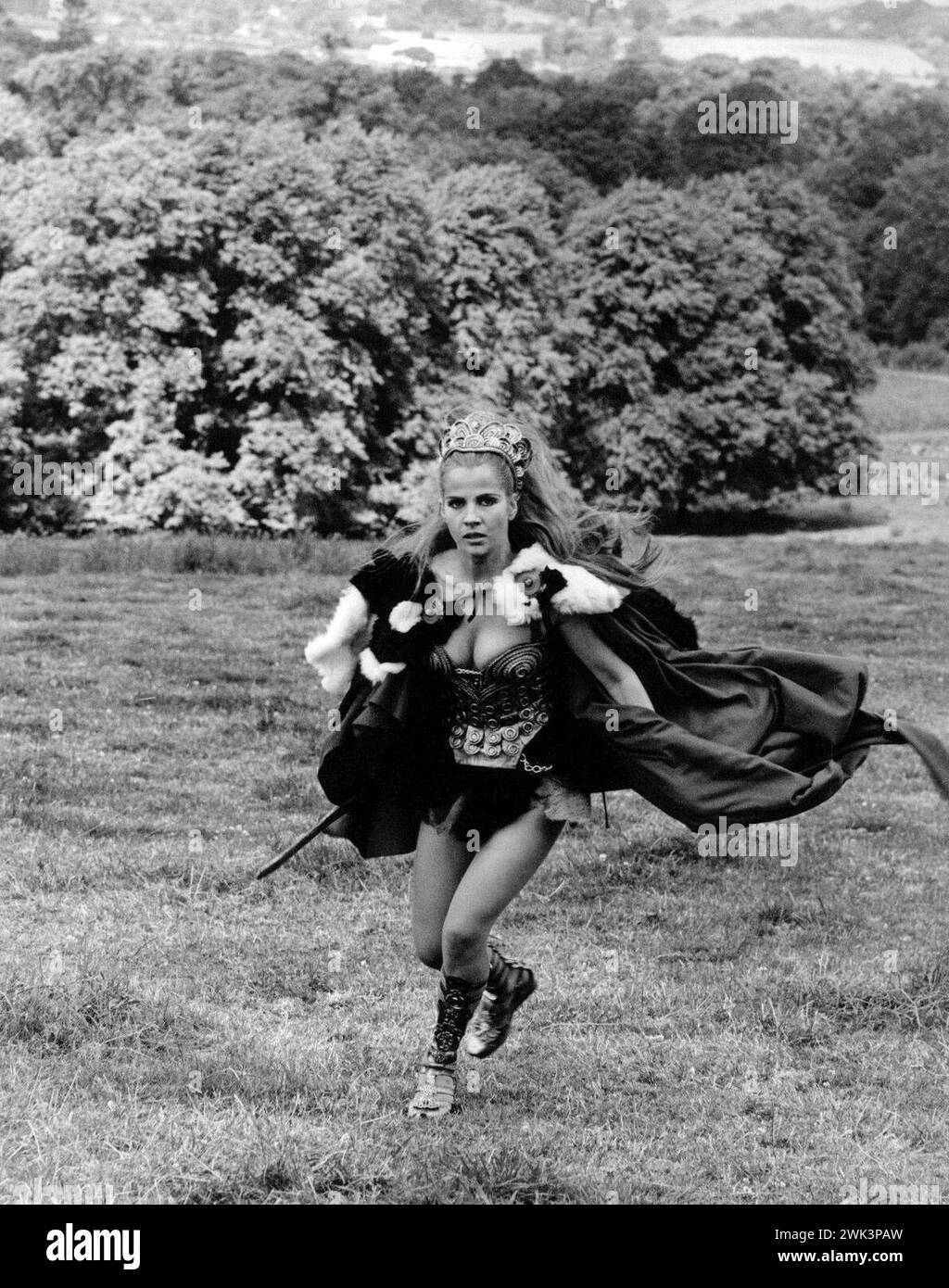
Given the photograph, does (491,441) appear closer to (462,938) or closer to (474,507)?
(474,507)

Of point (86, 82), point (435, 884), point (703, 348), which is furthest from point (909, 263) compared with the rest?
point (435, 884)

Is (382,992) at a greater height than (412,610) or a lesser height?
lesser

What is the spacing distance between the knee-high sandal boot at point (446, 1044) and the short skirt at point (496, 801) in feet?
1.58

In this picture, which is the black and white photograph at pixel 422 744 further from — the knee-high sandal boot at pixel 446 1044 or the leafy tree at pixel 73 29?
the leafy tree at pixel 73 29

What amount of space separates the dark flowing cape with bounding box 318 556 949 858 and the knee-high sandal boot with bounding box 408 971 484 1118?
0.56m

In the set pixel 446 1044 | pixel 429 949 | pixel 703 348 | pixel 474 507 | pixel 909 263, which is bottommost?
pixel 446 1044

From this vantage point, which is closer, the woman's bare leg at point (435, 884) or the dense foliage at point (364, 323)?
the woman's bare leg at point (435, 884)

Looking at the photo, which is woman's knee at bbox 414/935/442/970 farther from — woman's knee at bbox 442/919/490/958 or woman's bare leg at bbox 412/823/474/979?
woman's knee at bbox 442/919/490/958

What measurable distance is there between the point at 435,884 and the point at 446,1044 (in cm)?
51

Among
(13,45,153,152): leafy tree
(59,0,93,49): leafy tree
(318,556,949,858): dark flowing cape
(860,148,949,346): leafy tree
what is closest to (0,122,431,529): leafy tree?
(318,556,949,858): dark flowing cape

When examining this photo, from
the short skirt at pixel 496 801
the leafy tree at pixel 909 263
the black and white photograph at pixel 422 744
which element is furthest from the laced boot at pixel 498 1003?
the leafy tree at pixel 909 263

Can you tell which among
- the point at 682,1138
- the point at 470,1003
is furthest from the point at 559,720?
the point at 682,1138

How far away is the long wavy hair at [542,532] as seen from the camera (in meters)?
5.61

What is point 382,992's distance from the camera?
6.89 m
